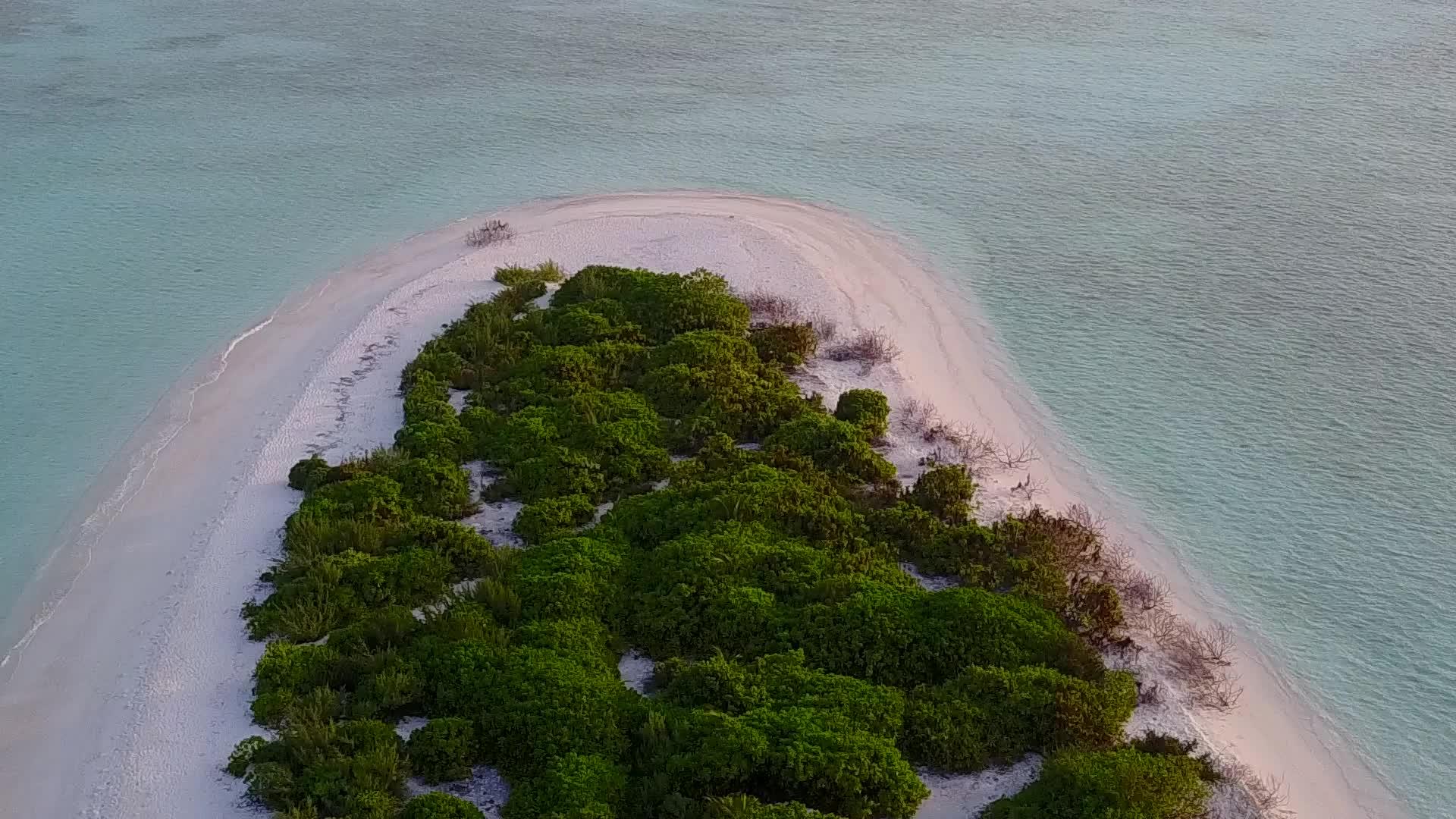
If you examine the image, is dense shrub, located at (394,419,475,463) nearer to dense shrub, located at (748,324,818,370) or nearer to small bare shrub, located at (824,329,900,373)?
dense shrub, located at (748,324,818,370)

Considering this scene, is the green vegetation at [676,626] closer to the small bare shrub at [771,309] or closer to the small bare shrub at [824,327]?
the small bare shrub at [824,327]

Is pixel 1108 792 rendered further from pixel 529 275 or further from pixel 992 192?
pixel 992 192

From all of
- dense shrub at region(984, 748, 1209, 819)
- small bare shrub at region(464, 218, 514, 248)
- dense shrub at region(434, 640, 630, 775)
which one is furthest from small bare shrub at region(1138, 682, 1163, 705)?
small bare shrub at region(464, 218, 514, 248)

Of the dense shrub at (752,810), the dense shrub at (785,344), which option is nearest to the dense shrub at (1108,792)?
the dense shrub at (752,810)

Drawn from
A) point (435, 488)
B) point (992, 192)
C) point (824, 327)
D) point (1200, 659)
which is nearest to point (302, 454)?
point (435, 488)

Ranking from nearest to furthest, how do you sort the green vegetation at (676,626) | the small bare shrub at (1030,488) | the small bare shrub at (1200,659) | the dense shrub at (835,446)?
the green vegetation at (676,626)
the small bare shrub at (1200,659)
the dense shrub at (835,446)
the small bare shrub at (1030,488)
